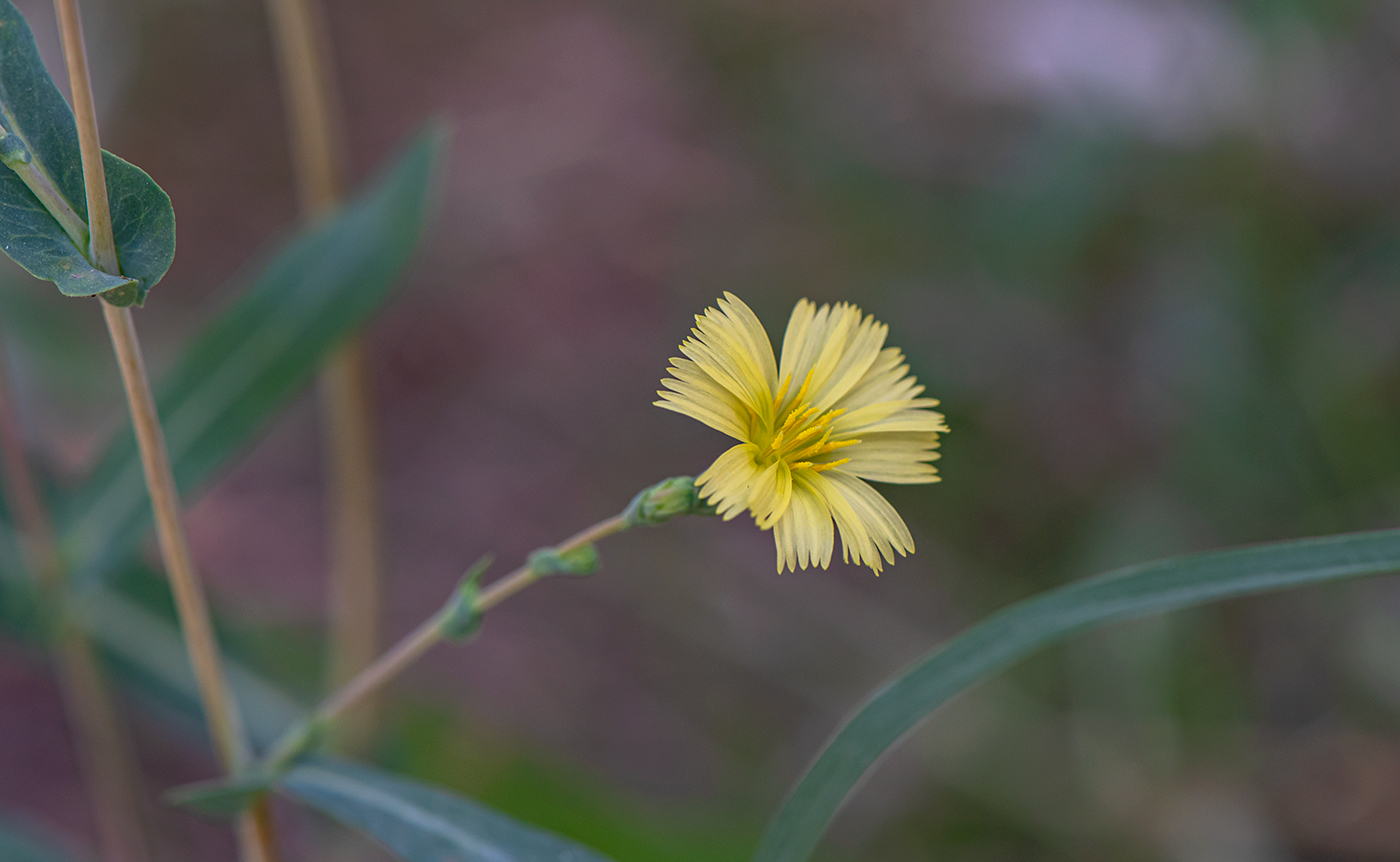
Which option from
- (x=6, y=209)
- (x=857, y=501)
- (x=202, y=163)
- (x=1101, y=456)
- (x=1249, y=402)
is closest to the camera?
(x=6, y=209)

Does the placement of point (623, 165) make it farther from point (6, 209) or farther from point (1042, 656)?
point (6, 209)

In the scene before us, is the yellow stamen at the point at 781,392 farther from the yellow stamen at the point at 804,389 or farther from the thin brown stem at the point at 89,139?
the thin brown stem at the point at 89,139

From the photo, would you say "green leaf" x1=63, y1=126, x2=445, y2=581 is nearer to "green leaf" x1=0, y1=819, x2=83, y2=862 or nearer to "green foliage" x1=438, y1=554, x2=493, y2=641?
"green leaf" x1=0, y1=819, x2=83, y2=862

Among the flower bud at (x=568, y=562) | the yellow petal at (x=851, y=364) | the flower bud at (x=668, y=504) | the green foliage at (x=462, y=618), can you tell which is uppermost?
the yellow petal at (x=851, y=364)

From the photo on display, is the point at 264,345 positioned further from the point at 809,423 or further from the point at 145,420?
the point at 809,423

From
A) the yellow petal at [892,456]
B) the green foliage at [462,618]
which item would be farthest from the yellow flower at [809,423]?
the green foliage at [462,618]

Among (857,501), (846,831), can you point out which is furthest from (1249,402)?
(857,501)

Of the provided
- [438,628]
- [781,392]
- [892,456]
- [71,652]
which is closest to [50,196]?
[438,628]
